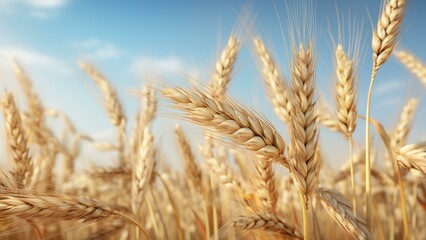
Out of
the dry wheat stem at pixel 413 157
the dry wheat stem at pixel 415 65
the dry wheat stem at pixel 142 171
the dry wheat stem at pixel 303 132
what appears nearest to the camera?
the dry wheat stem at pixel 303 132

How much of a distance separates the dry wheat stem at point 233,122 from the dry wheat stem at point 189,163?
124cm

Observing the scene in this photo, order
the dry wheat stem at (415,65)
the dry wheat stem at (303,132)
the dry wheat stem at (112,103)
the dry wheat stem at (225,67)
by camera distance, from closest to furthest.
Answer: the dry wheat stem at (303,132) < the dry wheat stem at (225,67) < the dry wheat stem at (415,65) < the dry wheat stem at (112,103)

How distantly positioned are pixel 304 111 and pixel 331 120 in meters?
1.21

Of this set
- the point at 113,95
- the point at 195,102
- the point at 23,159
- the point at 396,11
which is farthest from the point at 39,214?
the point at 113,95

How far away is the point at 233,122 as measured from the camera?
137cm

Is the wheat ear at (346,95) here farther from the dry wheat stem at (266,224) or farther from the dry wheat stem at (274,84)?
the dry wheat stem at (266,224)

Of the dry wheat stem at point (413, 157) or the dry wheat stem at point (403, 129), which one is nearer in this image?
the dry wheat stem at point (413, 157)

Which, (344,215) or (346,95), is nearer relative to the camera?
(344,215)

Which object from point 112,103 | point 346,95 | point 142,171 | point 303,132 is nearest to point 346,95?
point 346,95

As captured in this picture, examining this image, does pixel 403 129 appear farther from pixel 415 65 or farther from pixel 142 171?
pixel 142 171

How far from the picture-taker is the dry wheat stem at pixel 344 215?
1427 mm

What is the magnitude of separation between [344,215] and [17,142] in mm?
1501

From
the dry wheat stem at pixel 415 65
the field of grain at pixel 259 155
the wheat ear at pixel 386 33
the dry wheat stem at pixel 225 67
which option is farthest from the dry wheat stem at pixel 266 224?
the dry wheat stem at pixel 415 65

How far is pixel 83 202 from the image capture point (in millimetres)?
1540
